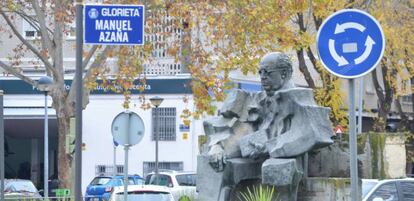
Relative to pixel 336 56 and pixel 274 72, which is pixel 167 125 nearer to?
pixel 274 72

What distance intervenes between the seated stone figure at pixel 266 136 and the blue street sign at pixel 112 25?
268 cm

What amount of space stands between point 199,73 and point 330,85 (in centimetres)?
556

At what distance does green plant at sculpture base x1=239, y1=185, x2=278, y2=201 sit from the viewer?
13.3 m

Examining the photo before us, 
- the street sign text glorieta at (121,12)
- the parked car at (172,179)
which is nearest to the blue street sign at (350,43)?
the street sign text glorieta at (121,12)

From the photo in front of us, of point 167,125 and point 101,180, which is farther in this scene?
point 167,125

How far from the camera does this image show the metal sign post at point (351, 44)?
36.8ft

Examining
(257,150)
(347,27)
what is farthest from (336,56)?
(257,150)

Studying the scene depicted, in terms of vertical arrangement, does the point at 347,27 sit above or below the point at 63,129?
above

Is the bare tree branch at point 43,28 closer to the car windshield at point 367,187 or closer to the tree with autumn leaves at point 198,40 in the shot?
the tree with autumn leaves at point 198,40

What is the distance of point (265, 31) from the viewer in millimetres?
27250

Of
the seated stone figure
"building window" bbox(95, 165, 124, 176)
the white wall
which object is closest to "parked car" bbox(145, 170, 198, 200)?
the white wall

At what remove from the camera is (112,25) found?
16.8m

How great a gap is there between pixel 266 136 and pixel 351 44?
2.92 m

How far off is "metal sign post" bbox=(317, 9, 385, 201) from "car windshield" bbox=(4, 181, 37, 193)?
20241mm
